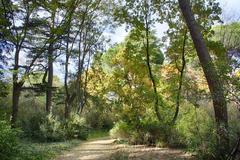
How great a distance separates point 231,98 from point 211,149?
1.68 meters

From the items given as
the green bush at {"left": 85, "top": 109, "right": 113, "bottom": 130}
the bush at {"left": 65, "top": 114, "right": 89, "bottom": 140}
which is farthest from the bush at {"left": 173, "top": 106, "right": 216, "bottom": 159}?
the green bush at {"left": 85, "top": 109, "right": 113, "bottom": 130}

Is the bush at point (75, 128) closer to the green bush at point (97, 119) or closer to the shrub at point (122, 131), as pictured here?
the shrub at point (122, 131)

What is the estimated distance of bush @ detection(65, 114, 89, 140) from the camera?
2352cm

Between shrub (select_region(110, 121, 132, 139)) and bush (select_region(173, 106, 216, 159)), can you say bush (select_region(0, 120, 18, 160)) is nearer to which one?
bush (select_region(173, 106, 216, 159))

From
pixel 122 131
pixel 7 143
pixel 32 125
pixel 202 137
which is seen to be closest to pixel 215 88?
pixel 202 137

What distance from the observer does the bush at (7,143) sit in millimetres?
9500

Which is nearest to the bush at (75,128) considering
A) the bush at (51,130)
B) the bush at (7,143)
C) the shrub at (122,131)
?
the bush at (51,130)

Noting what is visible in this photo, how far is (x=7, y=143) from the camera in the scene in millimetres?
9633

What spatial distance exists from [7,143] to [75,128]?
590 inches

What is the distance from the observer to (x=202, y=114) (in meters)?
12.9

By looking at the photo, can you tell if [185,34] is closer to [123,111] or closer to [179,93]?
[179,93]

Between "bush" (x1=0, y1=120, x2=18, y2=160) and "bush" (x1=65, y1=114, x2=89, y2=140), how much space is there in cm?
1282

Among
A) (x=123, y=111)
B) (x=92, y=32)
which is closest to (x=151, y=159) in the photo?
(x=123, y=111)

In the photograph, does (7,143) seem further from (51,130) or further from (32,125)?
(32,125)
